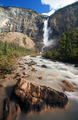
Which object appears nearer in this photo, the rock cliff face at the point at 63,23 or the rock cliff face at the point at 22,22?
the rock cliff face at the point at 63,23

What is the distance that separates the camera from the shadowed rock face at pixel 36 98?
278cm

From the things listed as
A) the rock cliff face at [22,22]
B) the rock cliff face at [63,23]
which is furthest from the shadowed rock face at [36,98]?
the rock cliff face at [22,22]

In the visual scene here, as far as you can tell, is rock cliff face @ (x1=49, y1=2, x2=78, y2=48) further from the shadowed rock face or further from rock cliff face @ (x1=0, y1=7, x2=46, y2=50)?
the shadowed rock face

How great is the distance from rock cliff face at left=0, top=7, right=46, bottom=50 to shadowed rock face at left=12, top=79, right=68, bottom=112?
62.8m

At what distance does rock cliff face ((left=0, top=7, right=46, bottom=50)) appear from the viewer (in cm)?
6825

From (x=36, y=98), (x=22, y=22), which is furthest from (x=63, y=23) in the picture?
(x=36, y=98)

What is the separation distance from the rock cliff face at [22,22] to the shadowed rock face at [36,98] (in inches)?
2472

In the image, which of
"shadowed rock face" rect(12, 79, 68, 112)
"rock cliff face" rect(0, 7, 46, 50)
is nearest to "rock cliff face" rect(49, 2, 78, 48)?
"rock cliff face" rect(0, 7, 46, 50)

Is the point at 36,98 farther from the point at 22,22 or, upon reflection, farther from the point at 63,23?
the point at 22,22

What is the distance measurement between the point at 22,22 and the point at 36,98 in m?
88.6

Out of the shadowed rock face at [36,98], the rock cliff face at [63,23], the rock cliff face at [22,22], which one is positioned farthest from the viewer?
the rock cliff face at [22,22]

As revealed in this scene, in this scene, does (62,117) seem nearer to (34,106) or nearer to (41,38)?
(34,106)

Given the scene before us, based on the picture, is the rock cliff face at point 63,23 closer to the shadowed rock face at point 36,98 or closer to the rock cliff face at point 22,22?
the rock cliff face at point 22,22

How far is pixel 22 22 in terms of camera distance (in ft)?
253
